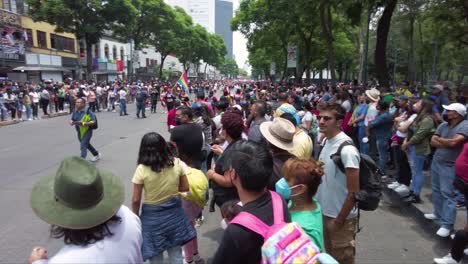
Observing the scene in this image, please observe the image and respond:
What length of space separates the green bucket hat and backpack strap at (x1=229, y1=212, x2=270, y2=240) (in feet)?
2.06

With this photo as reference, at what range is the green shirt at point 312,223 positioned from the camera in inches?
86.1

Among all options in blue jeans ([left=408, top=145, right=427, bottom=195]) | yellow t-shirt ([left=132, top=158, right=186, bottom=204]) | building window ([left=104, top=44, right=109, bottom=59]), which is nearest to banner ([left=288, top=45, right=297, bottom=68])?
blue jeans ([left=408, top=145, right=427, bottom=195])

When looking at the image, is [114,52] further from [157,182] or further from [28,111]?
[157,182]

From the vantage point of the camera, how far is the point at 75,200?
5.65 feet

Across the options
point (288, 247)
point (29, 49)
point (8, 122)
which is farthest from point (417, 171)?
point (29, 49)

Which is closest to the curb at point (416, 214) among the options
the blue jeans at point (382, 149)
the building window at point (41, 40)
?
the blue jeans at point (382, 149)

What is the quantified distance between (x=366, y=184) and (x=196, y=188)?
1.60 metres

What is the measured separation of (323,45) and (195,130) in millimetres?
32552

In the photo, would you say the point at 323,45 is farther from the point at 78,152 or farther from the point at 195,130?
the point at 195,130

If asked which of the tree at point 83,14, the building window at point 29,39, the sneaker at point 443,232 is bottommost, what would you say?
the sneaker at point 443,232

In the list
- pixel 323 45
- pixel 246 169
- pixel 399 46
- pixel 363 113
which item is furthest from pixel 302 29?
pixel 246 169

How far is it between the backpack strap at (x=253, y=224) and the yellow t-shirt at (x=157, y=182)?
4.89 ft

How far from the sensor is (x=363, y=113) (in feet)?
27.1

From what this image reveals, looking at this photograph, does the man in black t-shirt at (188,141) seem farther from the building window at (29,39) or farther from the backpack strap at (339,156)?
the building window at (29,39)
